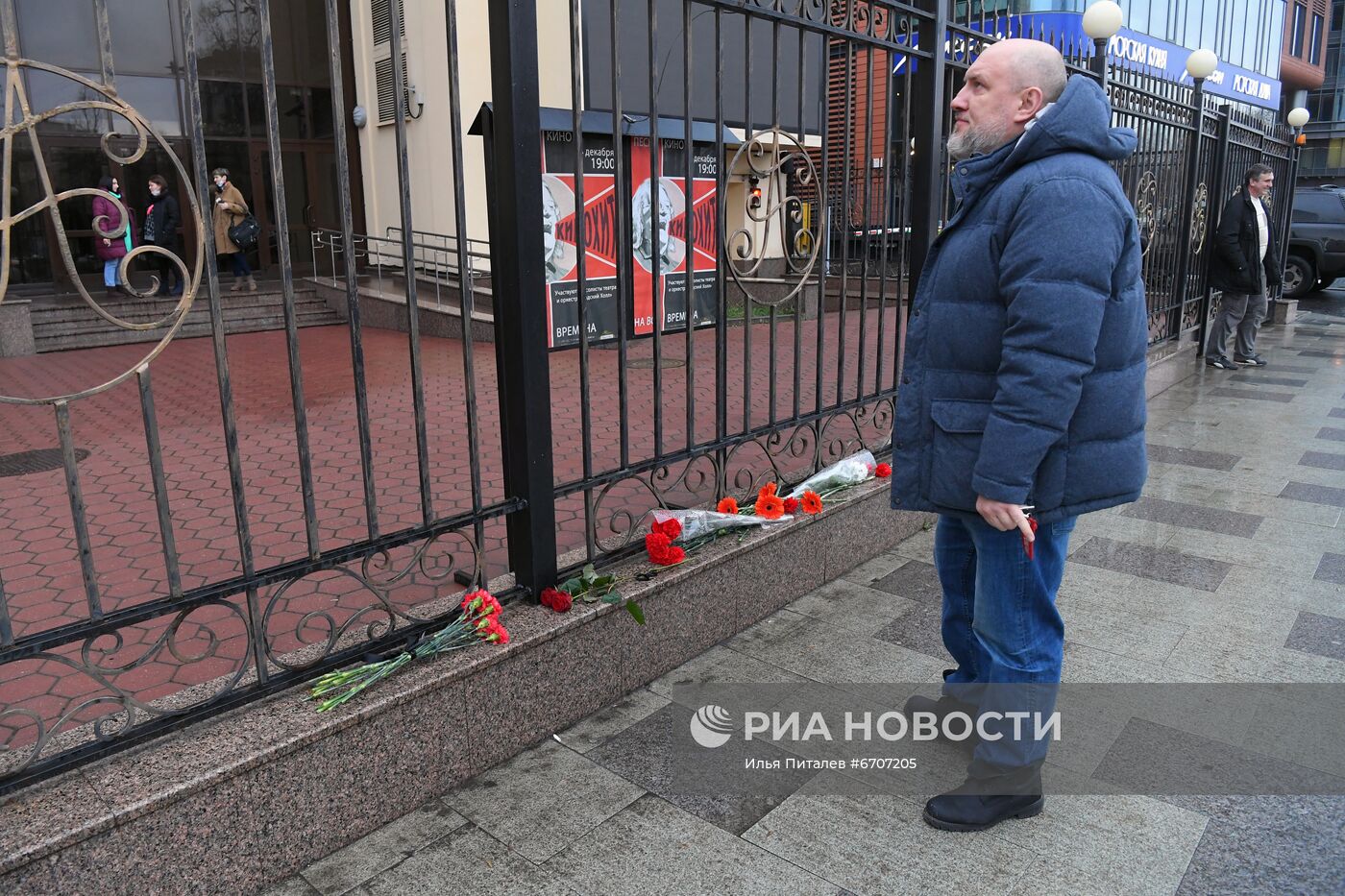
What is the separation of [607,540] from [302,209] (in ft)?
52.6

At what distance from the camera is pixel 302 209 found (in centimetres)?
1753

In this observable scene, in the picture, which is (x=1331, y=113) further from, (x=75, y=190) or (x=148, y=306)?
(x=75, y=190)

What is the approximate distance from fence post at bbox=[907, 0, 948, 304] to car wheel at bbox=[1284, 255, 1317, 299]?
53.1 feet

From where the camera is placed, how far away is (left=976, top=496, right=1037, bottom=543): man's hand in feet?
7.69

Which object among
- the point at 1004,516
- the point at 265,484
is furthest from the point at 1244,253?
the point at 265,484

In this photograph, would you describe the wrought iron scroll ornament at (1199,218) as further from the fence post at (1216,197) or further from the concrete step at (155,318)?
the concrete step at (155,318)

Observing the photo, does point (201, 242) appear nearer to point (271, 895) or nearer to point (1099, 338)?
point (271, 895)

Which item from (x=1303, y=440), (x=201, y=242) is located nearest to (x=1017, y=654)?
(x=201, y=242)

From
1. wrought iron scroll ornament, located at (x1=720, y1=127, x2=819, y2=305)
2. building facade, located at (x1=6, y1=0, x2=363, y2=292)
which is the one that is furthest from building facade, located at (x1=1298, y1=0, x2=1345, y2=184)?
wrought iron scroll ornament, located at (x1=720, y1=127, x2=819, y2=305)

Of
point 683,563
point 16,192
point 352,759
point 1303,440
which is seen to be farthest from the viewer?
point 16,192

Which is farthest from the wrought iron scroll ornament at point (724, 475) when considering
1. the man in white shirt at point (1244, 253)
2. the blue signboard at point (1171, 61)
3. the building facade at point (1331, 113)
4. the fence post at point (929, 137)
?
the building facade at point (1331, 113)

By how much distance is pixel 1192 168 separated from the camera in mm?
9617

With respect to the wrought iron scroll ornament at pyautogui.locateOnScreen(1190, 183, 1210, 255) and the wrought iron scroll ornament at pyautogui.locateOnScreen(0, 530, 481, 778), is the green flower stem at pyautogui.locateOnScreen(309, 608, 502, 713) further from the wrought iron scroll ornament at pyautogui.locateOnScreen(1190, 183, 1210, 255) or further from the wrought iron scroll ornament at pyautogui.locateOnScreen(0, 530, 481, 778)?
the wrought iron scroll ornament at pyautogui.locateOnScreen(1190, 183, 1210, 255)

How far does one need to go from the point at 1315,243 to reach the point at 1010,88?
18788 millimetres
